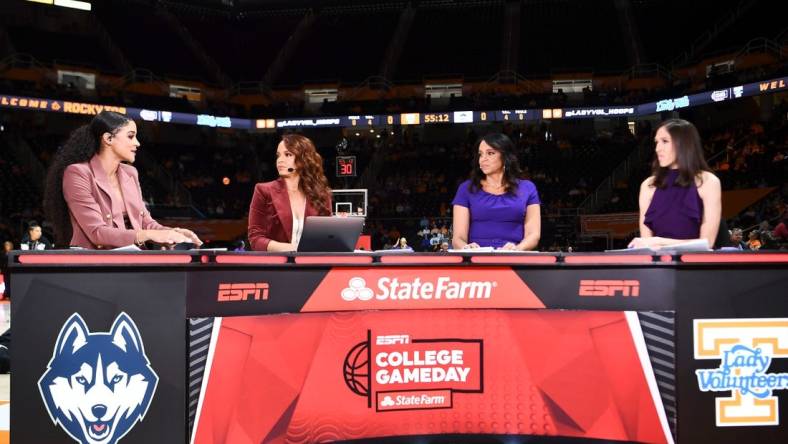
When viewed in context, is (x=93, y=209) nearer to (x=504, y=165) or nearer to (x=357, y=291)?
(x=357, y=291)

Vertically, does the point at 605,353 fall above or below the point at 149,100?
below

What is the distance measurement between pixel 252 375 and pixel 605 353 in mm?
1464

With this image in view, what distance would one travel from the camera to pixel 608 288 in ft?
8.68

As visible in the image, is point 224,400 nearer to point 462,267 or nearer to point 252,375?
point 252,375

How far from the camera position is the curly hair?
11.3 ft

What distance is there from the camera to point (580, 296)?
105 inches

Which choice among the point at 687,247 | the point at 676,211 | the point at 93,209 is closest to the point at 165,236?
the point at 93,209

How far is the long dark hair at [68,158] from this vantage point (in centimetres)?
279

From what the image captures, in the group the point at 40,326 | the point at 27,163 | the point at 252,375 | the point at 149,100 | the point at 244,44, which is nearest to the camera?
the point at 40,326

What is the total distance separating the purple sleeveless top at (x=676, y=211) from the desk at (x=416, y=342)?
37 cm

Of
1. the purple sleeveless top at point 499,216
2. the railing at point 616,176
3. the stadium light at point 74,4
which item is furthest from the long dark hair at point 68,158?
the stadium light at point 74,4

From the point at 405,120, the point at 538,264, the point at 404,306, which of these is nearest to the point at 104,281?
the point at 404,306

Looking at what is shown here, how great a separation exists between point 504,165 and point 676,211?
98 cm

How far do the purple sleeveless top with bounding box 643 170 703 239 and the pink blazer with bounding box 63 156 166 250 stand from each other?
237 centimetres
